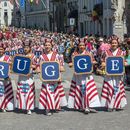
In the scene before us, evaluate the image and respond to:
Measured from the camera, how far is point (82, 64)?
13.1 metres

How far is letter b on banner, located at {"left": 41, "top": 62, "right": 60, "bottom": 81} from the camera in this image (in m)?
13.0

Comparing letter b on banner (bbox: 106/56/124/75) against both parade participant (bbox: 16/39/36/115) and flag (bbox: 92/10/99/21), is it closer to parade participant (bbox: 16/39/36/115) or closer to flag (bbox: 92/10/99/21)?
parade participant (bbox: 16/39/36/115)

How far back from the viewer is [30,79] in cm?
1317

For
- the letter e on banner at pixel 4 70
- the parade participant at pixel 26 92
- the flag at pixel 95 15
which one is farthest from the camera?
the flag at pixel 95 15

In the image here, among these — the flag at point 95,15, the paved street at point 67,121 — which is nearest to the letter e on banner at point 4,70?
the paved street at point 67,121

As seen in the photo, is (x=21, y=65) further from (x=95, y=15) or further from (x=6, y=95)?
(x=95, y=15)

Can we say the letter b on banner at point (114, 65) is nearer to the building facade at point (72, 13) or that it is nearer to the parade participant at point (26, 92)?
the parade participant at point (26, 92)

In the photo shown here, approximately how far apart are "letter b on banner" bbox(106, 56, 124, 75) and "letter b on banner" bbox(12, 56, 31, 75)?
1835mm

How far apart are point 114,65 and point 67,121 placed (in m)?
1.98

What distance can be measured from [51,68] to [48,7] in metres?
93.8

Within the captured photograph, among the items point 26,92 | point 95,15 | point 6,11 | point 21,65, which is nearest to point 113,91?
point 26,92

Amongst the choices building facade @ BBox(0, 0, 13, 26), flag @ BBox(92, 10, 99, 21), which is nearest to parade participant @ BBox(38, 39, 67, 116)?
flag @ BBox(92, 10, 99, 21)

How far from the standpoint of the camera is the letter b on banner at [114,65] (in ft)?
43.4

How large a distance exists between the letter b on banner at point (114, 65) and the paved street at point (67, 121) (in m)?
0.94
